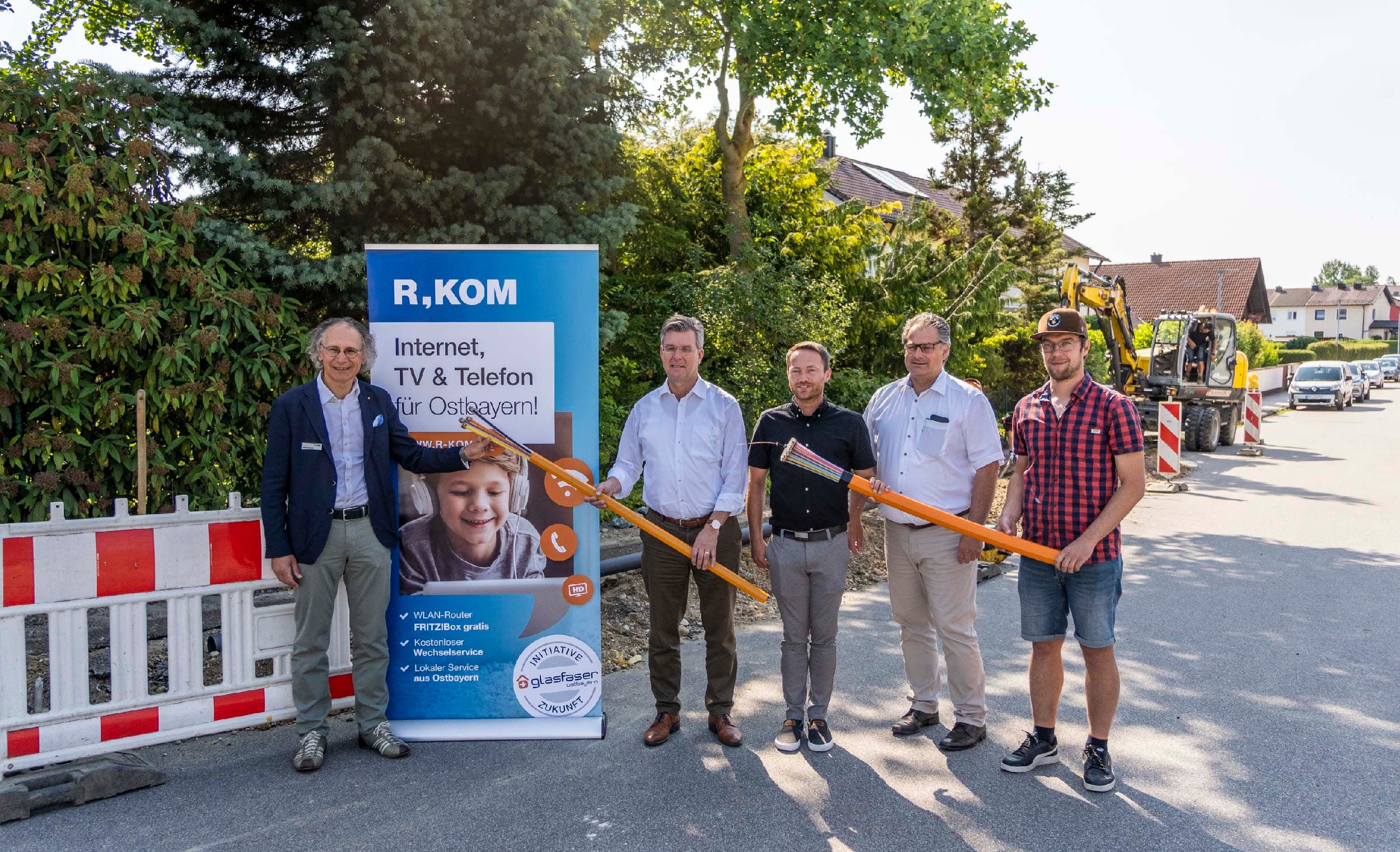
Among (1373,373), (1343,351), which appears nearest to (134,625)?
(1373,373)

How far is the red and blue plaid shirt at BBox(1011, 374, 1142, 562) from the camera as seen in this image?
390 centimetres

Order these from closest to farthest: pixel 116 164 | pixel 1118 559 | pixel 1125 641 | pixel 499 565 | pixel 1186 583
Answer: pixel 1118 559
pixel 499 565
pixel 116 164
pixel 1125 641
pixel 1186 583

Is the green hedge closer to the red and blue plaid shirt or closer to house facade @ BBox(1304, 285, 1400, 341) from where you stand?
house facade @ BBox(1304, 285, 1400, 341)

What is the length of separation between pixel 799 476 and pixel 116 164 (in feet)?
→ 14.1

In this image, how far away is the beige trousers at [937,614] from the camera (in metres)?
4.40

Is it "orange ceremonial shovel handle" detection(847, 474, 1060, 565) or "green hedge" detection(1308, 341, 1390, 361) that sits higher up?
"green hedge" detection(1308, 341, 1390, 361)

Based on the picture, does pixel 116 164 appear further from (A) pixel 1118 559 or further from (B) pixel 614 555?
(A) pixel 1118 559

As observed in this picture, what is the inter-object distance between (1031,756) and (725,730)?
1.34 m

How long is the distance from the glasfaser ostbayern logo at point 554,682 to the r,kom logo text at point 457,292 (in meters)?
1.67

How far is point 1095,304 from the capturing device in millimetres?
18672

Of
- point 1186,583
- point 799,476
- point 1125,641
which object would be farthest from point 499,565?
point 1186,583

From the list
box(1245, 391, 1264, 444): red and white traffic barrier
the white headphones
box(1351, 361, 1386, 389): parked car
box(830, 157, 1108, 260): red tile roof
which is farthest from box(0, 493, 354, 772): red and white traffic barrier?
box(1351, 361, 1386, 389): parked car

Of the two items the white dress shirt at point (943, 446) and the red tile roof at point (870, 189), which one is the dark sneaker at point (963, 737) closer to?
the white dress shirt at point (943, 446)

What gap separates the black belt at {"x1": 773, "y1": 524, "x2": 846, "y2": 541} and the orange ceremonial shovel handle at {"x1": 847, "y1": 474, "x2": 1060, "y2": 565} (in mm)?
210
